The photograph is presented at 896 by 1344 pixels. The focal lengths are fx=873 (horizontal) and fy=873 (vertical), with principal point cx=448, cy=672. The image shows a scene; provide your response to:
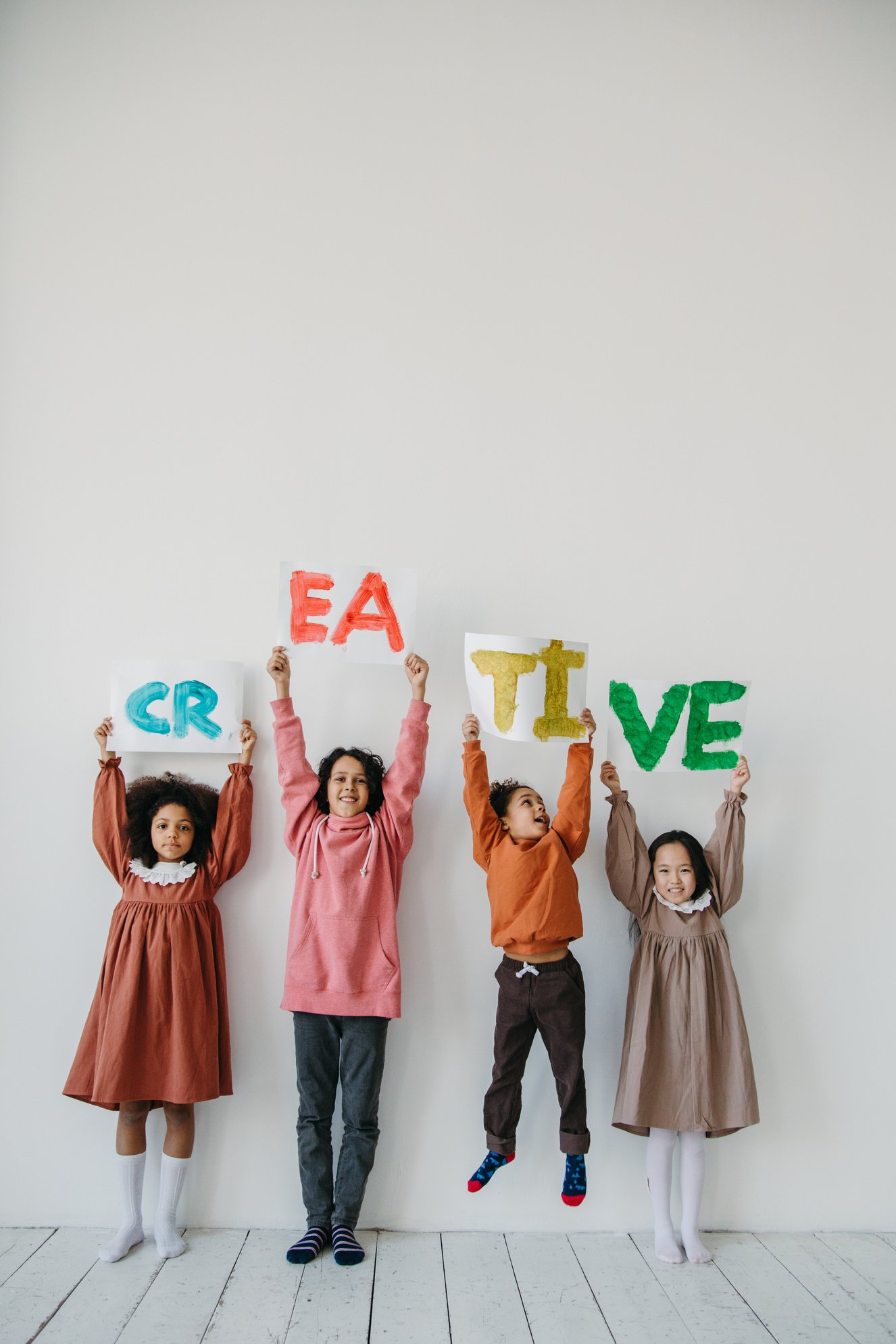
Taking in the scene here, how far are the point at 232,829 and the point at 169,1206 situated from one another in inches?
33.3

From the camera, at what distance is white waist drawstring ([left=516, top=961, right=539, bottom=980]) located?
2.02m

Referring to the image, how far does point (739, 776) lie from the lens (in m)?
2.14

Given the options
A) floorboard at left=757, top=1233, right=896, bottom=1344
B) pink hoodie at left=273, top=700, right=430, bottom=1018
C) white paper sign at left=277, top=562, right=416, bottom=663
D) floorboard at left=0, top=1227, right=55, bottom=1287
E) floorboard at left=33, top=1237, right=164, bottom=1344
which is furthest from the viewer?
white paper sign at left=277, top=562, right=416, bottom=663

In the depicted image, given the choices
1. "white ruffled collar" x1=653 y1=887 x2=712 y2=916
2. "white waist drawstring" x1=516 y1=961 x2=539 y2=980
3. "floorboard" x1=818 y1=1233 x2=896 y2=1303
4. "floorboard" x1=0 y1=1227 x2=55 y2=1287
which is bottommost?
"floorboard" x1=818 y1=1233 x2=896 y2=1303

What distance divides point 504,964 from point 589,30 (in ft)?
8.20

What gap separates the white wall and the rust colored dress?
104mm

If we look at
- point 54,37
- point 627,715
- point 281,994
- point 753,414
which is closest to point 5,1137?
point 281,994

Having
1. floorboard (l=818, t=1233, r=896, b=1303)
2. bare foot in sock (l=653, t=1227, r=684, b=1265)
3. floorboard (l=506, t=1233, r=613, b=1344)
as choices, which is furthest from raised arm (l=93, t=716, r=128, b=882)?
floorboard (l=818, t=1233, r=896, b=1303)

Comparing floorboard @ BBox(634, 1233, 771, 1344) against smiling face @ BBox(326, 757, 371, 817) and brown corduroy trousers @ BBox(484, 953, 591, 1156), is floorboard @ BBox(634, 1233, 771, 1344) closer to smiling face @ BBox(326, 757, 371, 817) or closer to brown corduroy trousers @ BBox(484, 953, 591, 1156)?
brown corduroy trousers @ BBox(484, 953, 591, 1156)

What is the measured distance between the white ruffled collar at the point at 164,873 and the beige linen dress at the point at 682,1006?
3.32 ft

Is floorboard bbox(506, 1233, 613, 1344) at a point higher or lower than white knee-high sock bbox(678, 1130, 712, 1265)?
lower

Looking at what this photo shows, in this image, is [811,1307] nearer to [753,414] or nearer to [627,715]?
[627,715]

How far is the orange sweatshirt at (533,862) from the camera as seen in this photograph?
2.00 m

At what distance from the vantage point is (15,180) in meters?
2.32
